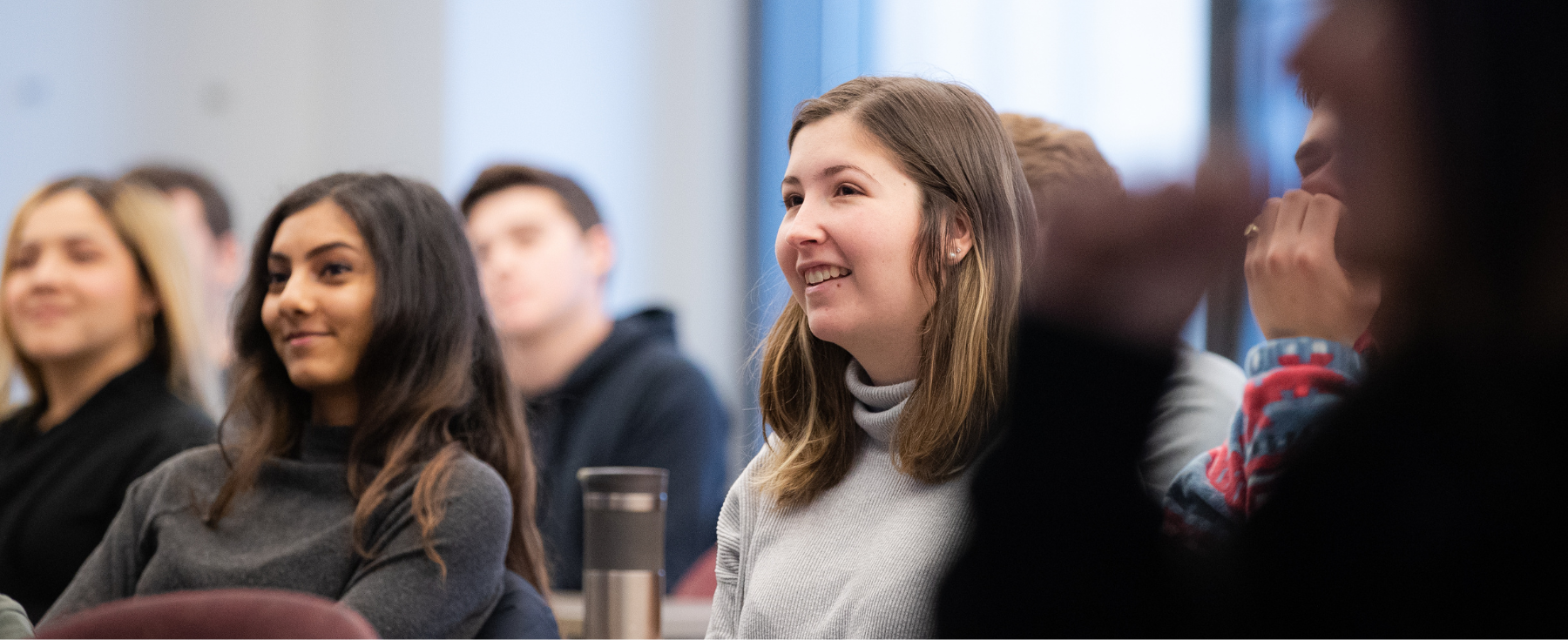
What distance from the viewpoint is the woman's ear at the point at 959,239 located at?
4.42 feet

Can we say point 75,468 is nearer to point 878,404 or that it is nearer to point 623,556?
point 623,556

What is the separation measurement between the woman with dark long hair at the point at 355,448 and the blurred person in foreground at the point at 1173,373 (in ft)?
2.89

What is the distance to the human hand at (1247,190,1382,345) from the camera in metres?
0.97

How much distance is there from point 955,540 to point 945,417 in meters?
0.13

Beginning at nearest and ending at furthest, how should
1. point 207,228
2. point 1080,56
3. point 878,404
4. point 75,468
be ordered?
1. point 878,404
2. point 75,468
3. point 207,228
4. point 1080,56

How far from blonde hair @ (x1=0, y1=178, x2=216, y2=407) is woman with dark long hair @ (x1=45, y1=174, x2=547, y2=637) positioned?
0.54m

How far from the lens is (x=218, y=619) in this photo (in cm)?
126

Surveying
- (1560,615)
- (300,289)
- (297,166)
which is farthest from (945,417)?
(297,166)

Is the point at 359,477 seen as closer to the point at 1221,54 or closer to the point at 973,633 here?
the point at 973,633

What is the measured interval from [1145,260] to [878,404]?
497 mm

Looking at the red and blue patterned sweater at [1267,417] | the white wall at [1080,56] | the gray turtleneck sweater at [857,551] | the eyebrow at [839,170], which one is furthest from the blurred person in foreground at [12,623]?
the white wall at [1080,56]

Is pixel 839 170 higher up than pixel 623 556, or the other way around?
pixel 839 170

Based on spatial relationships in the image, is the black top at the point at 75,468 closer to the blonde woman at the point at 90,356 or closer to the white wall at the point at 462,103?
the blonde woman at the point at 90,356

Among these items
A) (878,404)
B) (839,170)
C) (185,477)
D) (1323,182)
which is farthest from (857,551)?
(185,477)
